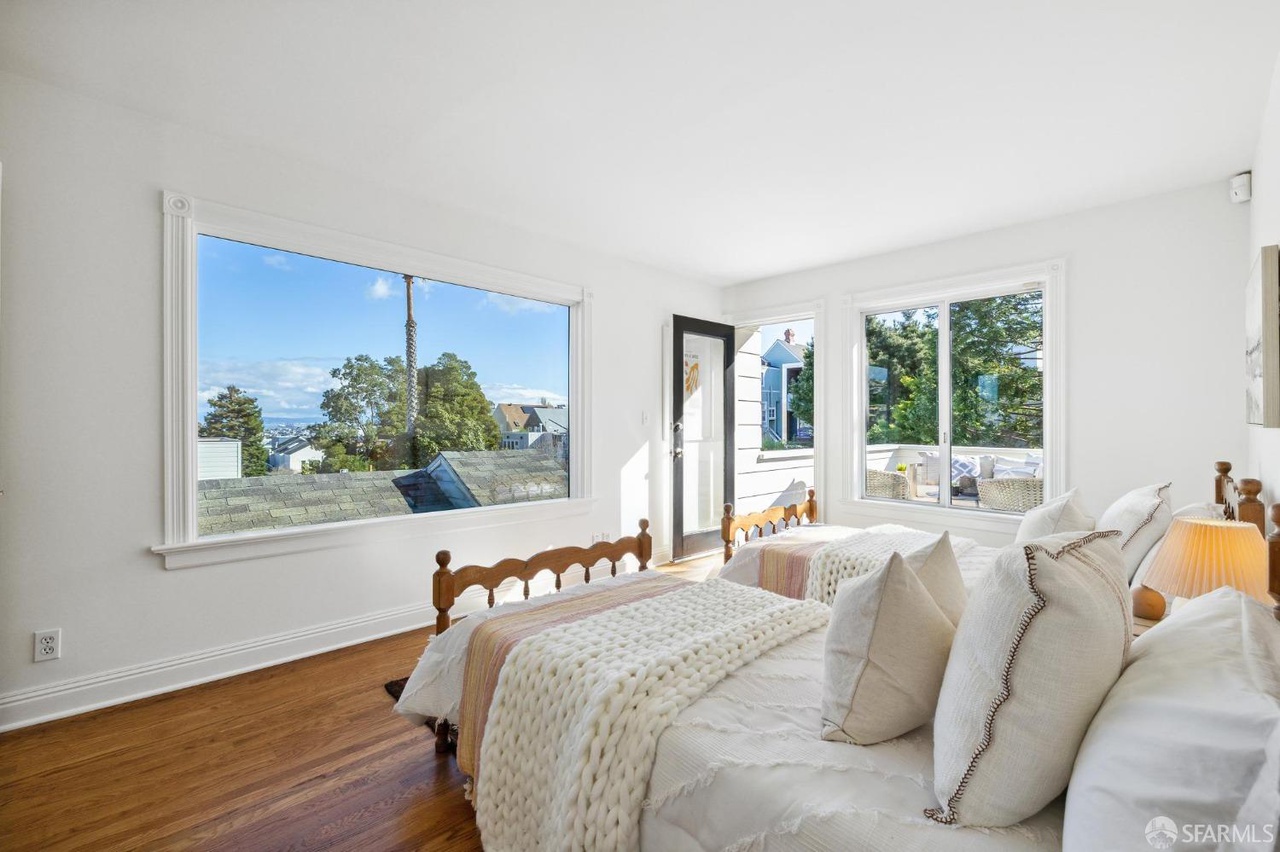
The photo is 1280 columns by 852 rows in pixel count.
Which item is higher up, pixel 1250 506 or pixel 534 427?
pixel 534 427

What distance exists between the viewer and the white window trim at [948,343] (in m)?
3.58

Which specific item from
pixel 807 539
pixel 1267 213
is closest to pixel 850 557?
pixel 807 539

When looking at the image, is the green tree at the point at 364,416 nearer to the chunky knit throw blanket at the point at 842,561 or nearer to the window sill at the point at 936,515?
the chunky knit throw blanket at the point at 842,561

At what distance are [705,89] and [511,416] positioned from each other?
2460mm

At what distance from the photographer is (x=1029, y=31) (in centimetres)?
191

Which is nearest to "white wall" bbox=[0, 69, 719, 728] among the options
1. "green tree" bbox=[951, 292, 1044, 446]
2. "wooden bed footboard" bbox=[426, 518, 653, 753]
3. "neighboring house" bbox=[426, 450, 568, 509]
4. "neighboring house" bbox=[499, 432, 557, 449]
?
"neighboring house" bbox=[426, 450, 568, 509]

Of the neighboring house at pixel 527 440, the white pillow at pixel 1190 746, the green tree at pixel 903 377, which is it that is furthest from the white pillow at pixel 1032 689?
the green tree at pixel 903 377

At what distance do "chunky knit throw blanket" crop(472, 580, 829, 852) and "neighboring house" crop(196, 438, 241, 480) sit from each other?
2.17 m

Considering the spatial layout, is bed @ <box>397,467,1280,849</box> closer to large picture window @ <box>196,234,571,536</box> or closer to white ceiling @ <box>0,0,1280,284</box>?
white ceiling @ <box>0,0,1280,284</box>

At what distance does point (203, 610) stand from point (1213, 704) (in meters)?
3.48

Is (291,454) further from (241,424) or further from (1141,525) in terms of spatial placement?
(1141,525)

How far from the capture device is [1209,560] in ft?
4.82

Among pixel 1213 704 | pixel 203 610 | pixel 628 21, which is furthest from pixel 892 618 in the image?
pixel 203 610

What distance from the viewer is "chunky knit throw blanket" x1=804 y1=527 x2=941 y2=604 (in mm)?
2518
